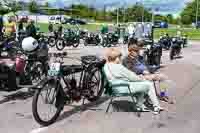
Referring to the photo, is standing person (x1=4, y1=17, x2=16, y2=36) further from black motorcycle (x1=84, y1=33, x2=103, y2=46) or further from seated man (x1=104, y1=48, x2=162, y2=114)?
seated man (x1=104, y1=48, x2=162, y2=114)

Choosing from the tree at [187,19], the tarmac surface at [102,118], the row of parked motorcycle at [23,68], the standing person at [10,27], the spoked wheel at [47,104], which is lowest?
the tarmac surface at [102,118]

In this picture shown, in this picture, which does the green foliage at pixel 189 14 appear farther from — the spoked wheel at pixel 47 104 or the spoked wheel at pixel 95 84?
the spoked wheel at pixel 47 104

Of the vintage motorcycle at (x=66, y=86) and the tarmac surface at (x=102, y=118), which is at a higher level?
the vintage motorcycle at (x=66, y=86)

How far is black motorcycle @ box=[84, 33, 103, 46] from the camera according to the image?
107 ft

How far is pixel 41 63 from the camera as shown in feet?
36.0

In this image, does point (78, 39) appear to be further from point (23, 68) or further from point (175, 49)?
point (23, 68)

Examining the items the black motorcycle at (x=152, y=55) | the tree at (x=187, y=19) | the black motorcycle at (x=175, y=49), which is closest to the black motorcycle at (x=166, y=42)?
the black motorcycle at (x=175, y=49)

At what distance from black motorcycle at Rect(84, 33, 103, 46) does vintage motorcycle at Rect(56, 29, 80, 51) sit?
48.8 inches

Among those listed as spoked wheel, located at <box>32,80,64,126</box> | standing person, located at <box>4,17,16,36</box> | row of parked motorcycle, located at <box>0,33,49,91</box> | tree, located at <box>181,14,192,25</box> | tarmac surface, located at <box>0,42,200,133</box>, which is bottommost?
tarmac surface, located at <box>0,42,200,133</box>

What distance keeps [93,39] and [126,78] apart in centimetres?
2449

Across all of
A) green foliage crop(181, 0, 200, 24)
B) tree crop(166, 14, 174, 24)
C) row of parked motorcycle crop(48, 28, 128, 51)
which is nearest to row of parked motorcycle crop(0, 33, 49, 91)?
row of parked motorcycle crop(48, 28, 128, 51)

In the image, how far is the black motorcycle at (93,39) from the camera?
32750 millimetres

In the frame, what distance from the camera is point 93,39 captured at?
1299 inches

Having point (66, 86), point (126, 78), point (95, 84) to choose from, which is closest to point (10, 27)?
point (95, 84)
